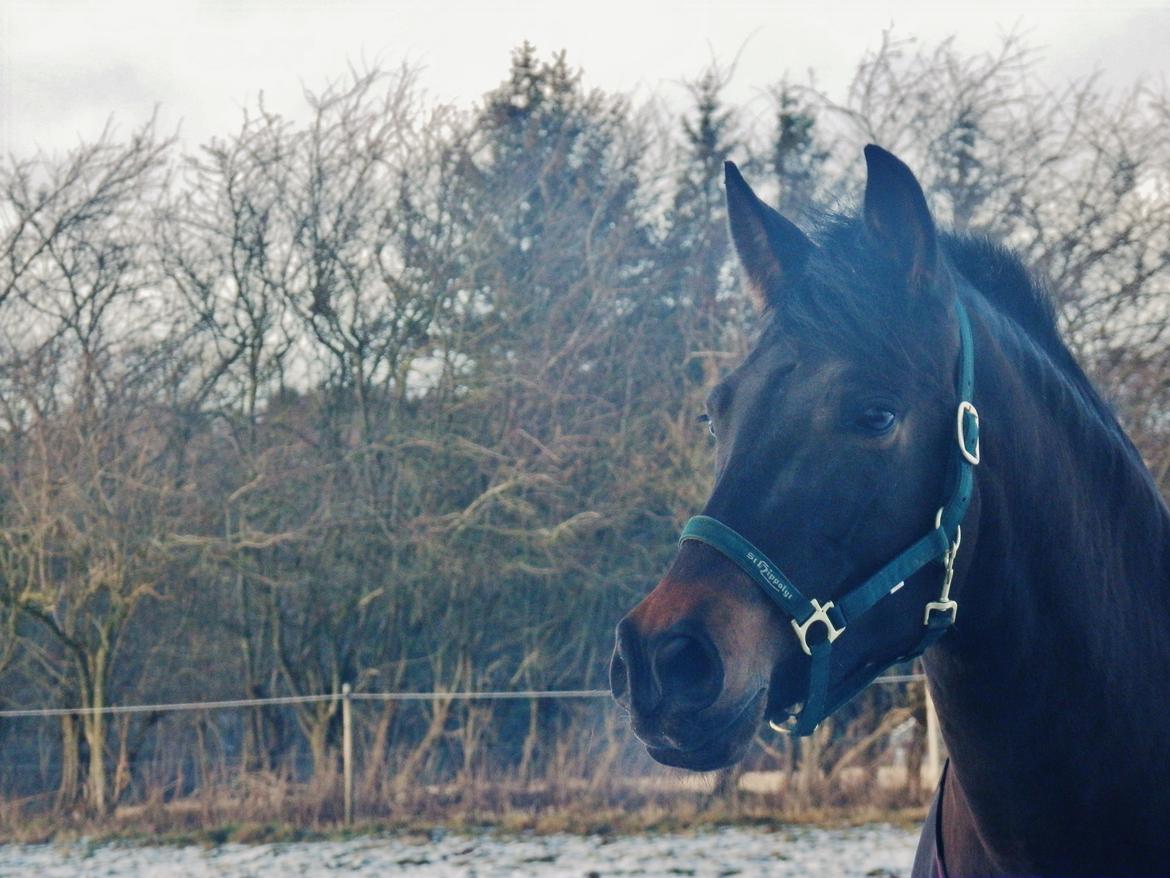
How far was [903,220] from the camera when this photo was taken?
177cm

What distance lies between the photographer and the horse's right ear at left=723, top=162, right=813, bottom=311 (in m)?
1.89

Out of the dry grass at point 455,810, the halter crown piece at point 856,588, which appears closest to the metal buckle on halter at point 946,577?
the halter crown piece at point 856,588

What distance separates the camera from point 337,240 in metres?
10.2

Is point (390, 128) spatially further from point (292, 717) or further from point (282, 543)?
point (292, 717)

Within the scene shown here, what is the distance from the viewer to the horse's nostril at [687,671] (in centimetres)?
146

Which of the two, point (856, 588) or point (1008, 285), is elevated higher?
point (1008, 285)

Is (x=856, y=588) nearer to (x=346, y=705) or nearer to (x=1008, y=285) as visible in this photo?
(x=1008, y=285)

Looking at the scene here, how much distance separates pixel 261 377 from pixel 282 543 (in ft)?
5.00

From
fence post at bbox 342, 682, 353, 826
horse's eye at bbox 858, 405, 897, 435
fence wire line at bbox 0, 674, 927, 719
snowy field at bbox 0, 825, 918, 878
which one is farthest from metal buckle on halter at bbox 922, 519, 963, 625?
fence post at bbox 342, 682, 353, 826

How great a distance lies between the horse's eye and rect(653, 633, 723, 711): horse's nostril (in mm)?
410

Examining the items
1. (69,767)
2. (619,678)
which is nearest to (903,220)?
(619,678)

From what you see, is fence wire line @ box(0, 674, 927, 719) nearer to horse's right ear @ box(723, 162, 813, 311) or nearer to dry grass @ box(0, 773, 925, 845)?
dry grass @ box(0, 773, 925, 845)

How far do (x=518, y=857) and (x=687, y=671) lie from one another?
6.68 meters

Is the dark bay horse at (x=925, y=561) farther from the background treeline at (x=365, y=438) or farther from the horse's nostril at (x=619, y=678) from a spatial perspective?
the background treeline at (x=365, y=438)
